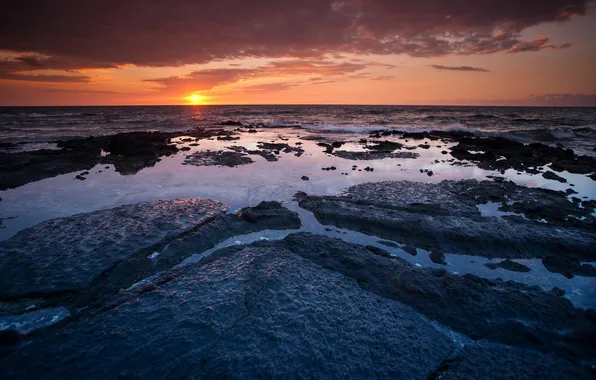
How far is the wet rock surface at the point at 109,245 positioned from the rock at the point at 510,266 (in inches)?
187

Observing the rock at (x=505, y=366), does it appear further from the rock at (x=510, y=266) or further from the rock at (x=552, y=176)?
the rock at (x=552, y=176)

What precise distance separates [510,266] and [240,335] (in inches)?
232

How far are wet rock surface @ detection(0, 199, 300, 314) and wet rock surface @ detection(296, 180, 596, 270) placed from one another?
82.0 inches

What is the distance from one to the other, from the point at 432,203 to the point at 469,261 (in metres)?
3.48

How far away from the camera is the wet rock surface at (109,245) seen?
506cm

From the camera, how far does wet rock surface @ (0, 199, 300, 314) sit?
16.6 ft

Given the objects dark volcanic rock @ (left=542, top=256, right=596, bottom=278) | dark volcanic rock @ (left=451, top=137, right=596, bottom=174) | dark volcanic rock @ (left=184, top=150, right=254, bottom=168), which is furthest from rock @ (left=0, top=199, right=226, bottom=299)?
dark volcanic rock @ (left=451, top=137, right=596, bottom=174)

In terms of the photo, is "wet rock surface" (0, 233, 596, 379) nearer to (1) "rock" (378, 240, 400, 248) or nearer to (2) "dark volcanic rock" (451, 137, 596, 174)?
(1) "rock" (378, 240, 400, 248)

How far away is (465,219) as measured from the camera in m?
8.17

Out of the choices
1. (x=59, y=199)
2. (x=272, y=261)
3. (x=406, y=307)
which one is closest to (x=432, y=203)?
(x=406, y=307)

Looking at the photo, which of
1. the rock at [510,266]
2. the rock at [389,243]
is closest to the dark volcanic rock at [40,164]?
the rock at [389,243]

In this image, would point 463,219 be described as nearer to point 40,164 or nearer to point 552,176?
point 552,176

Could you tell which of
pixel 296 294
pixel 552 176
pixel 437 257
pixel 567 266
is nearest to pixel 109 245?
pixel 296 294

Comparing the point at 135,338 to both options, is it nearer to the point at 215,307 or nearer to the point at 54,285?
the point at 215,307
